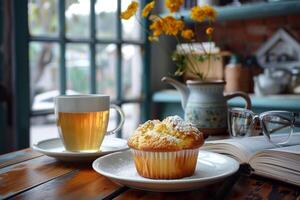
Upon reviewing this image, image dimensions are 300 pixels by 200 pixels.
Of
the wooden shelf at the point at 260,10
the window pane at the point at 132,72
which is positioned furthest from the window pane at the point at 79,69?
the wooden shelf at the point at 260,10

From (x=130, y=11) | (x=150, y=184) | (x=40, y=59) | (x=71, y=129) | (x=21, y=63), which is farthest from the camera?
(x=40, y=59)

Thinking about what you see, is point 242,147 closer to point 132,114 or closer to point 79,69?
point 79,69

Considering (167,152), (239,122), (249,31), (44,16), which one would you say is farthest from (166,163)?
(44,16)

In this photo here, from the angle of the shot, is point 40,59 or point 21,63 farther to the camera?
point 40,59

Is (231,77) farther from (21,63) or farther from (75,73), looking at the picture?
(21,63)

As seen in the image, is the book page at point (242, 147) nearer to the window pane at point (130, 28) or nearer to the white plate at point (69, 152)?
the white plate at point (69, 152)

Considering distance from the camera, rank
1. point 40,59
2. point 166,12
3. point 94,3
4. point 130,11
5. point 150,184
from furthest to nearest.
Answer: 1. point 40,59
2. point 166,12
3. point 94,3
4. point 130,11
5. point 150,184

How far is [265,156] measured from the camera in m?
0.69

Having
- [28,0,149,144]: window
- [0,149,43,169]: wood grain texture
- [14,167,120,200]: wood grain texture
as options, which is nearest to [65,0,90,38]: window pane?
[28,0,149,144]: window

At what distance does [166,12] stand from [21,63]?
38.8 inches

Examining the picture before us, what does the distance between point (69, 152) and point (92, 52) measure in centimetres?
113

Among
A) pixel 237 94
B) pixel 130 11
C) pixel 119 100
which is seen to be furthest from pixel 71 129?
pixel 119 100

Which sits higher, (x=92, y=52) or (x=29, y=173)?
(x=92, y=52)

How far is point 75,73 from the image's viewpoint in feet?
6.14
